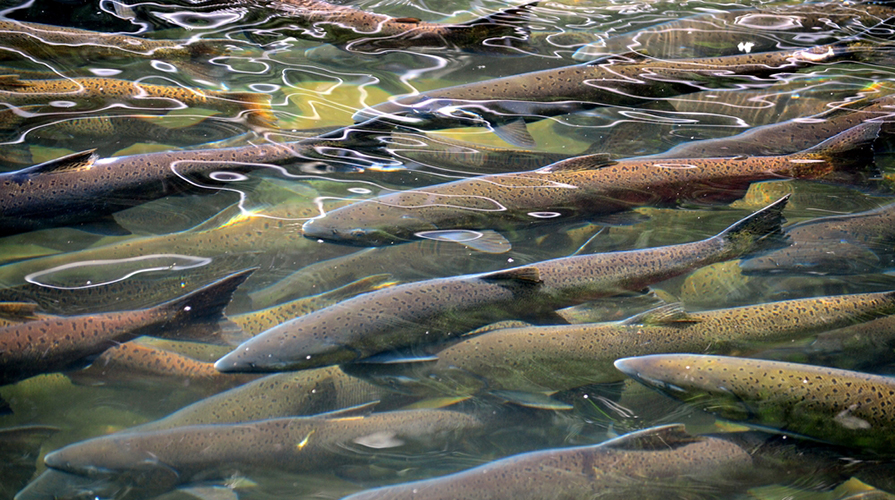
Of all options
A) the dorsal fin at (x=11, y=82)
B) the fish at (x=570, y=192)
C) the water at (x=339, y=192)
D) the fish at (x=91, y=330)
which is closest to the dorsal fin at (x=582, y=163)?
the fish at (x=570, y=192)

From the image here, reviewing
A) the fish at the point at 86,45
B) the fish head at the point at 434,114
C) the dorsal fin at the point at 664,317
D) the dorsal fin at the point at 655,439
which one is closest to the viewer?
the dorsal fin at the point at 655,439

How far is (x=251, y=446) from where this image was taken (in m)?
1.82

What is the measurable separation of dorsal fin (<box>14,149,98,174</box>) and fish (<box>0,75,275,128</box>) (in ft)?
2.62

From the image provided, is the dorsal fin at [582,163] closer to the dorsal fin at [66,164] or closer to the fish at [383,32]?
the fish at [383,32]

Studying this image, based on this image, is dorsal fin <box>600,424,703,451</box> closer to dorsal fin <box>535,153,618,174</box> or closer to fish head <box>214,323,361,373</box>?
fish head <box>214,323,361,373</box>

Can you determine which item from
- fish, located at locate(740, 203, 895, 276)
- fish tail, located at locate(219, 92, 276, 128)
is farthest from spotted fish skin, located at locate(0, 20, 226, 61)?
fish, located at locate(740, 203, 895, 276)

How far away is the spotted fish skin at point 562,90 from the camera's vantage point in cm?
307

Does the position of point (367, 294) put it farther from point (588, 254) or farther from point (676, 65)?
point (676, 65)

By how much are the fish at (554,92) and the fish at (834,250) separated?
4.08ft

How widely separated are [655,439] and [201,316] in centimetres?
173

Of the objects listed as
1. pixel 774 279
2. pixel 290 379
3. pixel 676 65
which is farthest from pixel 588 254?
pixel 676 65

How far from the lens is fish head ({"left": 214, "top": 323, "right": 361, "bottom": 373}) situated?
1.90 metres

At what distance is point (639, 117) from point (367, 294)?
2174mm

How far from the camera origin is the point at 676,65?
3391 millimetres
